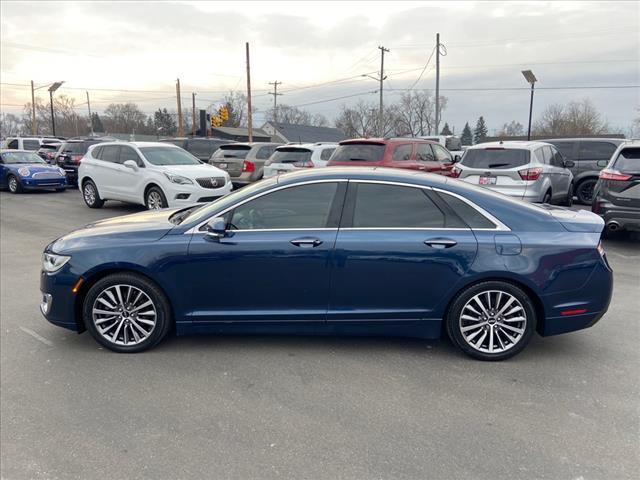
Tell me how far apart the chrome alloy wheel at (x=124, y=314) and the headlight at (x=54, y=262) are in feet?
1.34

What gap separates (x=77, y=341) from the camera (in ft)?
14.5

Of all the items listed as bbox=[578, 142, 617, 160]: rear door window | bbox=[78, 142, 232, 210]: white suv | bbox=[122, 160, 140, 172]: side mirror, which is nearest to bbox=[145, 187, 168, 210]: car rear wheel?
bbox=[78, 142, 232, 210]: white suv

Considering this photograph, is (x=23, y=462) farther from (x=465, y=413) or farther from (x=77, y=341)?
(x=465, y=413)

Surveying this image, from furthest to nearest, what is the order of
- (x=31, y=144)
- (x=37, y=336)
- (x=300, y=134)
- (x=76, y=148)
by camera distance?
1. (x=300, y=134)
2. (x=31, y=144)
3. (x=76, y=148)
4. (x=37, y=336)

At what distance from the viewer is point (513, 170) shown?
9.38 metres

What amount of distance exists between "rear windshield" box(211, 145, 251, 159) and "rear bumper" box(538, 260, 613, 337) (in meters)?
12.6

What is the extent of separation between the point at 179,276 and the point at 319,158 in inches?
383

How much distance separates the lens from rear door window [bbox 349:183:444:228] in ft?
13.2

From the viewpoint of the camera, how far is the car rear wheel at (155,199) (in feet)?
36.4

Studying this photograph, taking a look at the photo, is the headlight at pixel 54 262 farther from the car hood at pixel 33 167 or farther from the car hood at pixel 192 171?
the car hood at pixel 33 167

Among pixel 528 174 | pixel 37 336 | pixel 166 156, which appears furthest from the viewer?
pixel 166 156

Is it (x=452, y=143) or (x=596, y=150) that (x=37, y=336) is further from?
(x=452, y=143)

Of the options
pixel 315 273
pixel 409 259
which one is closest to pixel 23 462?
pixel 315 273

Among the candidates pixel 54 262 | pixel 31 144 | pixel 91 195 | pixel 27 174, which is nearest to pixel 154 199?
pixel 91 195
